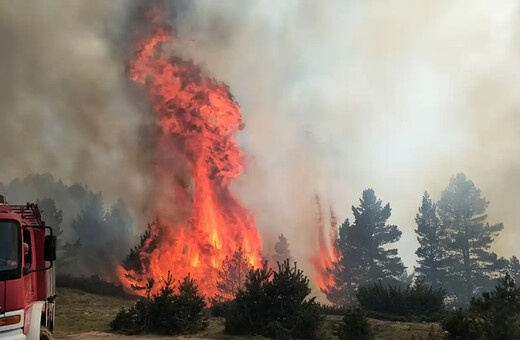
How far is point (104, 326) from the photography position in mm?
21281

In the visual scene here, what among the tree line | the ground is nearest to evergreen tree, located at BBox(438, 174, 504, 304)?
the tree line

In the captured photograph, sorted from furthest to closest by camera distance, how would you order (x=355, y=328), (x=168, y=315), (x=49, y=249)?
(x=168, y=315)
(x=355, y=328)
(x=49, y=249)

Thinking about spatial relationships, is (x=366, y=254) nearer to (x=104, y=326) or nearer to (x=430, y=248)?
(x=430, y=248)

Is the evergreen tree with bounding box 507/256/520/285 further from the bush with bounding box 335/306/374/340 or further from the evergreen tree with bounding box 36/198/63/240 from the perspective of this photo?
the evergreen tree with bounding box 36/198/63/240

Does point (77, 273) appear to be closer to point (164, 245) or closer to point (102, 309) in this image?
point (164, 245)

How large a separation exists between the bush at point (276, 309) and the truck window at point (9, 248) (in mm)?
11722

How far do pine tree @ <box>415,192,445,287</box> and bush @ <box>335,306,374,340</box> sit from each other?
3773 cm

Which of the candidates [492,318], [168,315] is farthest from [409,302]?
[168,315]

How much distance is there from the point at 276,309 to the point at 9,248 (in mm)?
12237

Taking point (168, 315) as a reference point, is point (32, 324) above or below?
above

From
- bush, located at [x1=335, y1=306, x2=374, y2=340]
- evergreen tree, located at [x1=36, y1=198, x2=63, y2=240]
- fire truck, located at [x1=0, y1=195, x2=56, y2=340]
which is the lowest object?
bush, located at [x1=335, y1=306, x2=374, y2=340]

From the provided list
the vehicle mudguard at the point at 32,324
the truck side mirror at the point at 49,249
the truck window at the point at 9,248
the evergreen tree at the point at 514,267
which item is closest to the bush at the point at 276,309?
the truck side mirror at the point at 49,249

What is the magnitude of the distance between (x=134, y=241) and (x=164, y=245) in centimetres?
1401

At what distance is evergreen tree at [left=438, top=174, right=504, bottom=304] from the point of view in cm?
4875
